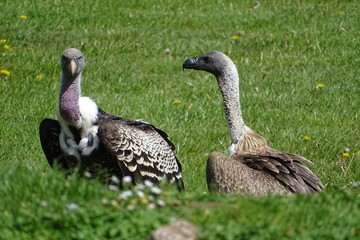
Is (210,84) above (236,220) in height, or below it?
below

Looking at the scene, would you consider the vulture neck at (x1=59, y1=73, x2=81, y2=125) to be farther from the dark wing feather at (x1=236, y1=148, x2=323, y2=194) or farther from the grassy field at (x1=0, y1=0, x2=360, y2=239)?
the dark wing feather at (x1=236, y1=148, x2=323, y2=194)

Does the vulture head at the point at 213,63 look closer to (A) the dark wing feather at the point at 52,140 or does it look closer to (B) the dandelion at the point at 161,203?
(A) the dark wing feather at the point at 52,140

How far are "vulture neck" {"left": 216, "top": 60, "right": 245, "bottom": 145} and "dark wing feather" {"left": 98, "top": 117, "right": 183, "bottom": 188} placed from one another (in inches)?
25.5

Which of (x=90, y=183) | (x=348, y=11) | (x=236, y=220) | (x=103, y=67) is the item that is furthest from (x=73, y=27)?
(x=236, y=220)

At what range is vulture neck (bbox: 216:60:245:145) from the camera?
7.84 metres

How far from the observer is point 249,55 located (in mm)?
12344

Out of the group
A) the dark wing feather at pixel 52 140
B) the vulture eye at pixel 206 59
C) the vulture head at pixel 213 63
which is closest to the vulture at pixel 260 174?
the vulture head at pixel 213 63

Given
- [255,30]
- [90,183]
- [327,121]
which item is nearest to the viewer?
[90,183]

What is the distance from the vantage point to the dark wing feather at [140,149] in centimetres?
714

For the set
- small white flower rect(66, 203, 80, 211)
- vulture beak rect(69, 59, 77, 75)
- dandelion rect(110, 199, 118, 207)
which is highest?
vulture beak rect(69, 59, 77, 75)

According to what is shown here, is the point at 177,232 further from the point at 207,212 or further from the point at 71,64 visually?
the point at 71,64

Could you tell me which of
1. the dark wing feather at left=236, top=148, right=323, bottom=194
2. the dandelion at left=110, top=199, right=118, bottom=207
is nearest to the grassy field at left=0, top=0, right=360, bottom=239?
the dandelion at left=110, top=199, right=118, bottom=207

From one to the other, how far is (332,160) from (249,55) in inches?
151

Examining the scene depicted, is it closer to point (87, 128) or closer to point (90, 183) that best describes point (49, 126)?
point (87, 128)
